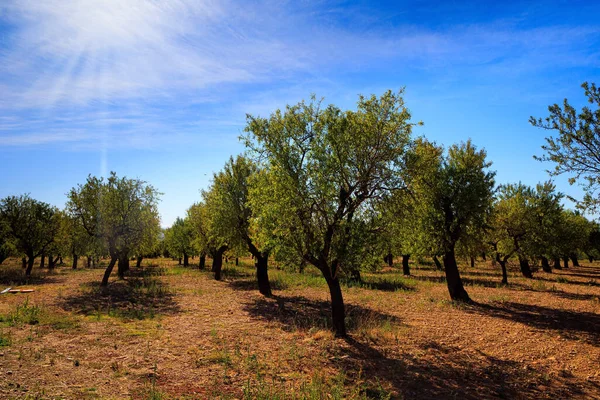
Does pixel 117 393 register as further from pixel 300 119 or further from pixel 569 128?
pixel 569 128

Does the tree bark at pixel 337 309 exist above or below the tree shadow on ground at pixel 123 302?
above

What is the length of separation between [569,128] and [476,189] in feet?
26.0

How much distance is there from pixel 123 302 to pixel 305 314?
39.2ft

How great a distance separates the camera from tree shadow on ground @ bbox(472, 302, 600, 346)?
1584 cm

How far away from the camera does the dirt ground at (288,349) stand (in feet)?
29.7

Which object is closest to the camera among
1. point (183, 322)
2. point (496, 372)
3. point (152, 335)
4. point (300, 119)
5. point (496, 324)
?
point (496, 372)

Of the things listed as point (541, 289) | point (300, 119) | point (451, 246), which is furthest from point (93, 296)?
point (541, 289)

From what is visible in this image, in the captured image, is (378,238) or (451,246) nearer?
(378,238)

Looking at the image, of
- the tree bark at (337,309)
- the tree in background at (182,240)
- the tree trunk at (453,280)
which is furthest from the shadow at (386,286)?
the tree in background at (182,240)

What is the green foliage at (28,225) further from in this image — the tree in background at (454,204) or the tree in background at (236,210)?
the tree in background at (454,204)

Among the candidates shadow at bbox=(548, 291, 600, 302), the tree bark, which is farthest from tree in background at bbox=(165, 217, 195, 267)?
shadow at bbox=(548, 291, 600, 302)

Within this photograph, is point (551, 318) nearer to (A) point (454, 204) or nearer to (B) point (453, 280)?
(B) point (453, 280)

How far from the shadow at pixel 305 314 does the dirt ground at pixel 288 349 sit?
0.11 m

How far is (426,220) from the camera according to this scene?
2303 cm
